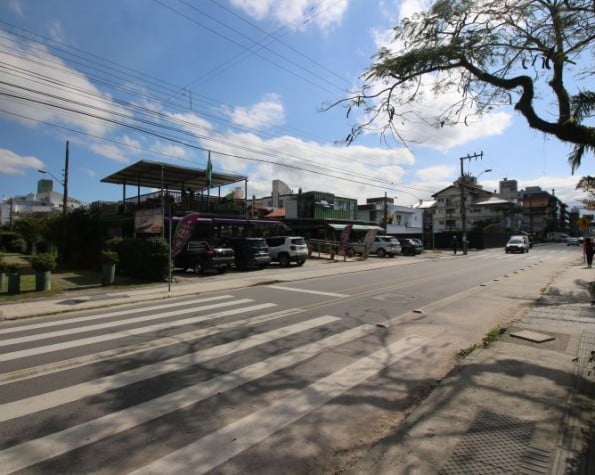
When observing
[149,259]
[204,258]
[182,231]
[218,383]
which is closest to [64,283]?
[149,259]

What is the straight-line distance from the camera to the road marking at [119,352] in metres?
5.48

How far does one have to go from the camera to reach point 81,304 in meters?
11.4

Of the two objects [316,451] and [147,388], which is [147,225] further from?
[316,451]

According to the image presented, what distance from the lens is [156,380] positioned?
518 cm

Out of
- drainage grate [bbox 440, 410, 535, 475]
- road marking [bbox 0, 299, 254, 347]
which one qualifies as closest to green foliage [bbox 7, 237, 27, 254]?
road marking [bbox 0, 299, 254, 347]

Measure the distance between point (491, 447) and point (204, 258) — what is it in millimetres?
17455

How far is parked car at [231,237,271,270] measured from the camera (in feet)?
70.3

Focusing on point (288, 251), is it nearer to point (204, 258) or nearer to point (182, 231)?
point (204, 258)

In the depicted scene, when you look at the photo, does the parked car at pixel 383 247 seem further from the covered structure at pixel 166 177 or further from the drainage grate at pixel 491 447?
the drainage grate at pixel 491 447

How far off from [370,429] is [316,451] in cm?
70

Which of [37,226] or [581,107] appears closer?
[581,107]

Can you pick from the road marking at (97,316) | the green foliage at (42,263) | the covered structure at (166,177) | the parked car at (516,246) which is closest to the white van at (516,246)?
the parked car at (516,246)

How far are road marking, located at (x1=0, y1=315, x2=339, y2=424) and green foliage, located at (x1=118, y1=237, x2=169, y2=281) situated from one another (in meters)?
10.4

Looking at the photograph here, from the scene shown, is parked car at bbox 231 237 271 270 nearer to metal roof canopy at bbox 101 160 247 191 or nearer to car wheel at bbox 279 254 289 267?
car wheel at bbox 279 254 289 267
